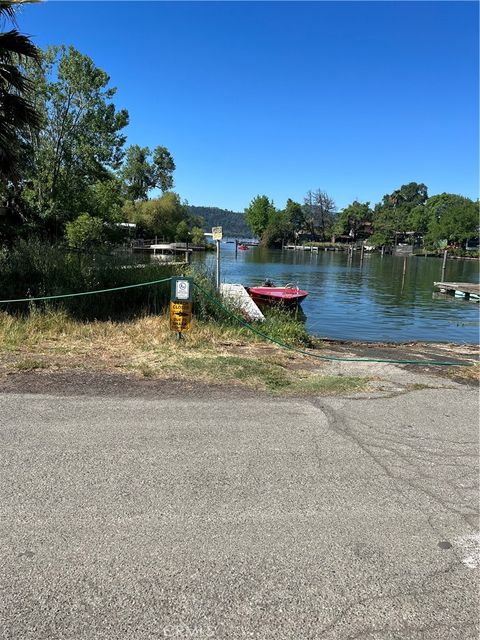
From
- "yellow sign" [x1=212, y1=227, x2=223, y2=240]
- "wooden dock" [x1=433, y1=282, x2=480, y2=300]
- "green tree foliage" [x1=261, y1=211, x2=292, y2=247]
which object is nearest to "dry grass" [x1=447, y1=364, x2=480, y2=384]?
"yellow sign" [x1=212, y1=227, x2=223, y2=240]

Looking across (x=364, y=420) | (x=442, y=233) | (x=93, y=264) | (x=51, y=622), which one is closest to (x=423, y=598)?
(x=51, y=622)

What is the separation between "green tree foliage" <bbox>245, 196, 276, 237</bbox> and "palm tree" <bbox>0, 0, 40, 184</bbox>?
156253 mm

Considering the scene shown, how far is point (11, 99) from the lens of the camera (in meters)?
10.1

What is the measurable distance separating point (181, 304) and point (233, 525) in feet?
18.4

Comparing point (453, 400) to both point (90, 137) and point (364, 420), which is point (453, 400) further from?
point (90, 137)

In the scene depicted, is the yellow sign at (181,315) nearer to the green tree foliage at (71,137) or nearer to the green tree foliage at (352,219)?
the green tree foliage at (71,137)

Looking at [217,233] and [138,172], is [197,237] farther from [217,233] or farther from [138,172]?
[217,233]

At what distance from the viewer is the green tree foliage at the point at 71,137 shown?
32.4m

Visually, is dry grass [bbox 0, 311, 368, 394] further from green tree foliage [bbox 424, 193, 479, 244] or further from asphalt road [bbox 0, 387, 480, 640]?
green tree foliage [bbox 424, 193, 479, 244]

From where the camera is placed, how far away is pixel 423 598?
102 inches

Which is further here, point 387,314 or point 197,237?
point 197,237

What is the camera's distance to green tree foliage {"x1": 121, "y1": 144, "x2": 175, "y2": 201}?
103062 millimetres

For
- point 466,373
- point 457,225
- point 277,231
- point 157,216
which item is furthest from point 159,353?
point 277,231

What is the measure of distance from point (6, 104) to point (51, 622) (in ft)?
34.0
